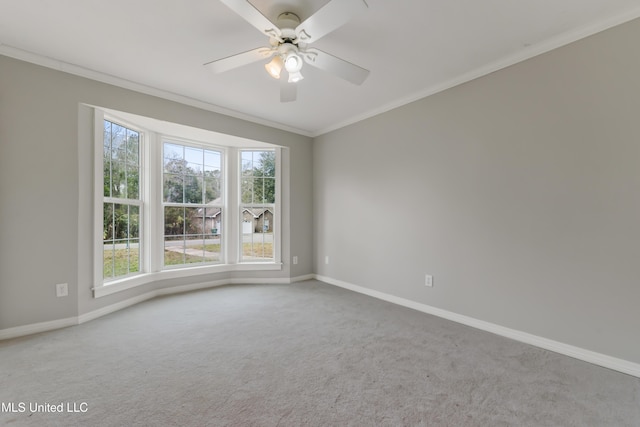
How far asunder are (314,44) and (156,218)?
299 cm

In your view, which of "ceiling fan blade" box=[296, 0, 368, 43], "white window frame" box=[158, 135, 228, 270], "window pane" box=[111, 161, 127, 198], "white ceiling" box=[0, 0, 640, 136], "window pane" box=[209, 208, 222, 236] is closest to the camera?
"ceiling fan blade" box=[296, 0, 368, 43]

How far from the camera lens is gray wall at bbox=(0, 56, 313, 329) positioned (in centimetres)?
238

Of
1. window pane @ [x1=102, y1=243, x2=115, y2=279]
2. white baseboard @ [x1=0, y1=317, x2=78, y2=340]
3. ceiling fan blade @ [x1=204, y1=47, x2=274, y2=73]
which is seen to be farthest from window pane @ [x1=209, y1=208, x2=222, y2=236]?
ceiling fan blade @ [x1=204, y1=47, x2=274, y2=73]

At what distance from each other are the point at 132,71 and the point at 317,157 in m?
2.67

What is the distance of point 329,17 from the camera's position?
5.04 ft

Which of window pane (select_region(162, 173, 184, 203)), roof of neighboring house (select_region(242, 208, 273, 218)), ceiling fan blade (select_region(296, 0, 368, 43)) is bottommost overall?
roof of neighboring house (select_region(242, 208, 273, 218))

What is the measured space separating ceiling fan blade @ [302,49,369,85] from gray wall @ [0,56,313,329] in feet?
7.43

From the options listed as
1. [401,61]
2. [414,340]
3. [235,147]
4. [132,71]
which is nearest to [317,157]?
[235,147]

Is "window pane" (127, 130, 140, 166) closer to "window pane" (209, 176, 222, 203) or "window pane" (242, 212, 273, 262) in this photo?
"window pane" (209, 176, 222, 203)

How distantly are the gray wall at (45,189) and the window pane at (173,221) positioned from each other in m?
1.05

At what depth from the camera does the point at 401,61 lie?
98.3 inches

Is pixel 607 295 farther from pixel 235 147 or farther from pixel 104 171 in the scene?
pixel 104 171

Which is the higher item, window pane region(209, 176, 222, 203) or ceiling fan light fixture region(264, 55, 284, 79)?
ceiling fan light fixture region(264, 55, 284, 79)

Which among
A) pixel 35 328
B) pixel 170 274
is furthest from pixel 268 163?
pixel 35 328
